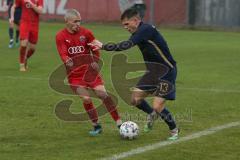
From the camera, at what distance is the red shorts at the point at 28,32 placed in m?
19.0

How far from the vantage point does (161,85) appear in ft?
33.8

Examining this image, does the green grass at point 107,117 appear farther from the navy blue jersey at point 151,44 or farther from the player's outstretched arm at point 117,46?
the player's outstretched arm at point 117,46

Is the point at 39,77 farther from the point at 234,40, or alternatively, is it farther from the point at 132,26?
the point at 234,40

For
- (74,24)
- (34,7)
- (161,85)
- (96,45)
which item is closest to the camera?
(96,45)

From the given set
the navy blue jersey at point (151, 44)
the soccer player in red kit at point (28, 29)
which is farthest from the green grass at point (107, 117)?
the navy blue jersey at point (151, 44)

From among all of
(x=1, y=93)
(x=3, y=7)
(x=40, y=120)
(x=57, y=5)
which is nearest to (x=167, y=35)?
(x=57, y=5)

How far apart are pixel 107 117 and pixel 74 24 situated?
7.24 feet

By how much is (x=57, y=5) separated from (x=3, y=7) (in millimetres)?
3669

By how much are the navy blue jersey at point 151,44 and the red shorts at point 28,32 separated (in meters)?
9.21

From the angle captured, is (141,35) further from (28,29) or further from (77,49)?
(28,29)

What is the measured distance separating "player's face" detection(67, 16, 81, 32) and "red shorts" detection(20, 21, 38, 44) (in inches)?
337

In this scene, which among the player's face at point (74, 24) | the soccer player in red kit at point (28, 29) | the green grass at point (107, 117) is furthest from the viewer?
the soccer player in red kit at point (28, 29)

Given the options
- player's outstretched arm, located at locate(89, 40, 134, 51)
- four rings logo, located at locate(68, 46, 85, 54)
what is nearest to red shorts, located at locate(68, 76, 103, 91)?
four rings logo, located at locate(68, 46, 85, 54)

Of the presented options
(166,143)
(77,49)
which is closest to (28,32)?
(77,49)
